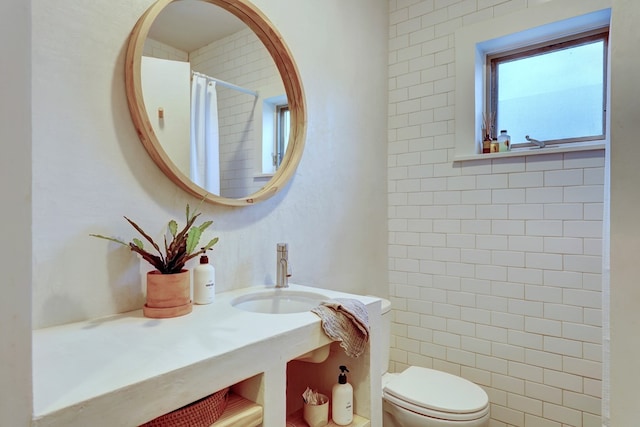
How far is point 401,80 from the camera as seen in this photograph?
238 centimetres

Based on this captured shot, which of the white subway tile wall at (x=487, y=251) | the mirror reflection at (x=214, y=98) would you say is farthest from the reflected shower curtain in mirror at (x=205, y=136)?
the white subway tile wall at (x=487, y=251)

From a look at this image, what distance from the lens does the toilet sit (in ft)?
5.02

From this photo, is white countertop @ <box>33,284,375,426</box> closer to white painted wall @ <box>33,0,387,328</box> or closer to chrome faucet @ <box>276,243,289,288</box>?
white painted wall @ <box>33,0,387,328</box>

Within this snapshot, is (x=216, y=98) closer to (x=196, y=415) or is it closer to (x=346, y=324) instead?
(x=346, y=324)

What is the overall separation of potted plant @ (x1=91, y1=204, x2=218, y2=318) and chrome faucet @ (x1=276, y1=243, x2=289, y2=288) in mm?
466

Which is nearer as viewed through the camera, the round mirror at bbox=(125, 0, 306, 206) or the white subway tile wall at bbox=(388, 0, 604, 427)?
the round mirror at bbox=(125, 0, 306, 206)

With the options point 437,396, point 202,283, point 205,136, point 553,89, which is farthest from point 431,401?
point 553,89

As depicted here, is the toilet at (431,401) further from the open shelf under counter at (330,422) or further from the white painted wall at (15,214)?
the white painted wall at (15,214)

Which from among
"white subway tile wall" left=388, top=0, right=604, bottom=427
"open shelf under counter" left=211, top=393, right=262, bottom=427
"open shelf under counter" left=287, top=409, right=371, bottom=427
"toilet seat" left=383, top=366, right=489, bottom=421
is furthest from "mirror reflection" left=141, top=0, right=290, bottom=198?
"toilet seat" left=383, top=366, right=489, bottom=421

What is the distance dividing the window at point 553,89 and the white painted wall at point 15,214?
2.22 meters

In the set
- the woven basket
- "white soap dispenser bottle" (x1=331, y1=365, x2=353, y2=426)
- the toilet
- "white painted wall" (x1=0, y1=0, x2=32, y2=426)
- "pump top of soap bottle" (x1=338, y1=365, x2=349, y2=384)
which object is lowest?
the toilet

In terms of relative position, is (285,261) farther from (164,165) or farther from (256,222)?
(164,165)

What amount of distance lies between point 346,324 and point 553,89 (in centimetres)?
179

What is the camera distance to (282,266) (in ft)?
5.14
